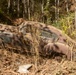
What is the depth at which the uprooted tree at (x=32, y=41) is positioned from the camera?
5286 millimetres

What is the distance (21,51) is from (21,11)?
55.5 feet

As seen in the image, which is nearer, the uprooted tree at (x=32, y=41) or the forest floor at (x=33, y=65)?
the forest floor at (x=33, y=65)

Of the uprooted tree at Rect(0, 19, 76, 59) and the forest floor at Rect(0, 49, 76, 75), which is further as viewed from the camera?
the uprooted tree at Rect(0, 19, 76, 59)

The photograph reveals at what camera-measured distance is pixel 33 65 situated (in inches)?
194

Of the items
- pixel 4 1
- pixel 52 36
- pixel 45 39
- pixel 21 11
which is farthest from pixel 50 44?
pixel 21 11

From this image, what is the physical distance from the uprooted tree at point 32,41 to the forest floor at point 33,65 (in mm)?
201

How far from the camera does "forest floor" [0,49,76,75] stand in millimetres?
4703

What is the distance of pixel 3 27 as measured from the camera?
20.4 ft

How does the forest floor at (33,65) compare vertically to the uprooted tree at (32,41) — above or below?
below

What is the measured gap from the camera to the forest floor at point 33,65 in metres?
4.70

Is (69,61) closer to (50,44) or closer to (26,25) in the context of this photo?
(50,44)

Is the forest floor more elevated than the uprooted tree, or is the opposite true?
the uprooted tree

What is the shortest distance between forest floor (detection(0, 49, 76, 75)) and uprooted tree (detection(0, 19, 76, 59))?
0.20 meters

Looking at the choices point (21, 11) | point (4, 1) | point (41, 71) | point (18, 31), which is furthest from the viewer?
point (21, 11)
